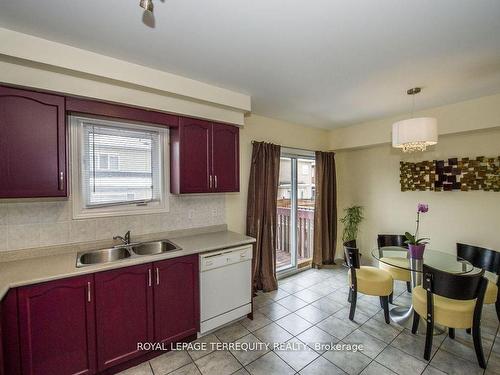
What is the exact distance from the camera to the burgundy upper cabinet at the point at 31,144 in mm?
1626

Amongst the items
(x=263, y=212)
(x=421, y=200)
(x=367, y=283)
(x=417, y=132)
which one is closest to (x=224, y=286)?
(x=263, y=212)

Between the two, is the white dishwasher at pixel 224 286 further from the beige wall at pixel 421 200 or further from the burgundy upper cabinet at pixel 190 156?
the beige wall at pixel 421 200

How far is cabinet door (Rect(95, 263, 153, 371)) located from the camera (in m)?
1.76

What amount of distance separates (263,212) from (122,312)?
78.3 inches

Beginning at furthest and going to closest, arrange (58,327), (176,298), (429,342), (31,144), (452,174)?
(452,174) < (176,298) < (429,342) < (31,144) < (58,327)

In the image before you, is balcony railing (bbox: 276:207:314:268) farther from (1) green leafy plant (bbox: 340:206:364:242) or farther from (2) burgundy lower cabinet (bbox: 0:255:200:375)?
(2) burgundy lower cabinet (bbox: 0:255:200:375)

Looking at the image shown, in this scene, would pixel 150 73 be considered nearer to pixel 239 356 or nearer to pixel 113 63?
pixel 113 63

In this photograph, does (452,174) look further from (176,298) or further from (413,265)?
(176,298)

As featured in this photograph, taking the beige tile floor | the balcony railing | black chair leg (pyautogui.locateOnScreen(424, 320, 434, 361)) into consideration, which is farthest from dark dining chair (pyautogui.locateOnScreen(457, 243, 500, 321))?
the balcony railing

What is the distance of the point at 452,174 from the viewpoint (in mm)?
3170

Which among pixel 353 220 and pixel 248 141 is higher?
pixel 248 141

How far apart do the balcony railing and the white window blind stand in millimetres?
2371

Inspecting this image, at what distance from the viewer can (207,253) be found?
2.25 metres

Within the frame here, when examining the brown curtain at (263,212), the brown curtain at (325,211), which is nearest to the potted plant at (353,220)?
the brown curtain at (325,211)
